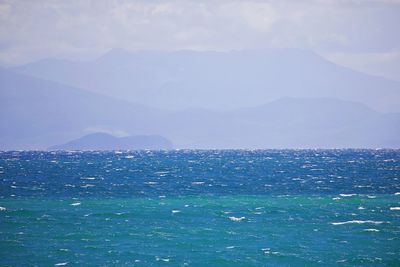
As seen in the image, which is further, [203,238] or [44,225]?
[44,225]

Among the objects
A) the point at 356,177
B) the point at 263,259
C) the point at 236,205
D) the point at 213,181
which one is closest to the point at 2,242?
the point at 263,259

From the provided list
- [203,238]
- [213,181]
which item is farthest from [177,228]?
[213,181]

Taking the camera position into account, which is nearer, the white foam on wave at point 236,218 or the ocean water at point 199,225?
the ocean water at point 199,225

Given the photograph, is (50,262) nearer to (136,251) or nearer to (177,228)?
(136,251)

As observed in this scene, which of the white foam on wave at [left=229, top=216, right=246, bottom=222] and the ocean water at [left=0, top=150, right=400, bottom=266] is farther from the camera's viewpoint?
the white foam on wave at [left=229, top=216, right=246, bottom=222]

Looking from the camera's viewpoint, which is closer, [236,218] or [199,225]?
[199,225]

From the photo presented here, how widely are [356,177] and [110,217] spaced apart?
59.9 meters

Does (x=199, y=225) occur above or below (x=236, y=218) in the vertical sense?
below

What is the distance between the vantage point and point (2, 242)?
4825 centimetres

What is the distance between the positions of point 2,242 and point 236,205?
27.3 m

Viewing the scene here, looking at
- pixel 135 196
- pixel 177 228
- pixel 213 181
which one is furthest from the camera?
pixel 213 181

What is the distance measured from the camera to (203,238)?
1986 inches

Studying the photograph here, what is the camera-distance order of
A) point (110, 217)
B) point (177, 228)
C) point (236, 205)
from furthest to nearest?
point (236, 205) < point (110, 217) < point (177, 228)

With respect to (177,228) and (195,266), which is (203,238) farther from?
(195,266)
